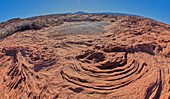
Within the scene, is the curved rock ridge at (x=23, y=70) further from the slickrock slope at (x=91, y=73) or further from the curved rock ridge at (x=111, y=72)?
the curved rock ridge at (x=111, y=72)

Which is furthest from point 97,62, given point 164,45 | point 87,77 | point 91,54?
point 164,45

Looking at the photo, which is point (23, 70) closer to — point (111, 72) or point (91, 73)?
point (91, 73)

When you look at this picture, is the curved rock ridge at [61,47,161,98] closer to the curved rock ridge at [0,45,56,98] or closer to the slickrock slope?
the slickrock slope

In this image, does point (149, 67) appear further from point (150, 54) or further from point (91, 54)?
point (91, 54)

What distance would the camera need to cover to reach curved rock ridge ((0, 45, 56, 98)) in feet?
8.88

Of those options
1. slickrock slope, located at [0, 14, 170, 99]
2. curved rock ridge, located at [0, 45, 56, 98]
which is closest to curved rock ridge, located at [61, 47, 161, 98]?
slickrock slope, located at [0, 14, 170, 99]

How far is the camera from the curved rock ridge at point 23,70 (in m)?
2.71

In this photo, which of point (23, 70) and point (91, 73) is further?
point (23, 70)

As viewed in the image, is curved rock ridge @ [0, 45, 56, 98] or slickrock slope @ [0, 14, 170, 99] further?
curved rock ridge @ [0, 45, 56, 98]

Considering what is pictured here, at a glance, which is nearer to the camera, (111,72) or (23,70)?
(111,72)

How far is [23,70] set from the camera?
10.9 feet

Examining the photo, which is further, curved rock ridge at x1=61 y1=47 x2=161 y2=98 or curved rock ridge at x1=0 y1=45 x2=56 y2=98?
curved rock ridge at x1=0 y1=45 x2=56 y2=98

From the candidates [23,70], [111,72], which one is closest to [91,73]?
[111,72]

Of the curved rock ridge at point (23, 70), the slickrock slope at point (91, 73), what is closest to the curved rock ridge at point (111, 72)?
the slickrock slope at point (91, 73)
